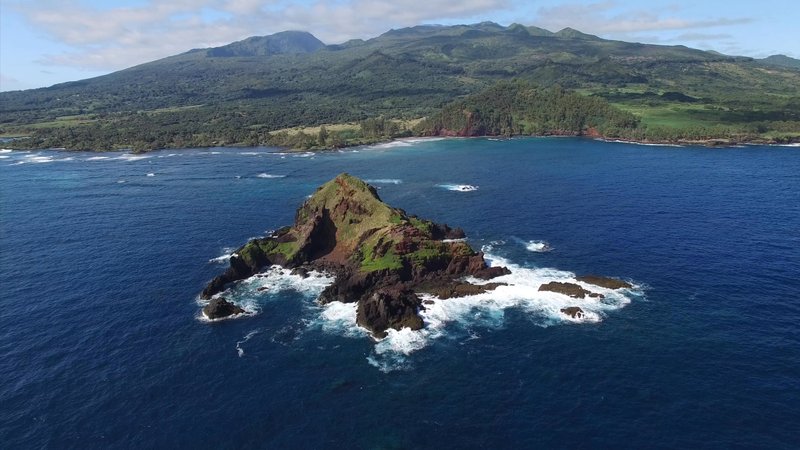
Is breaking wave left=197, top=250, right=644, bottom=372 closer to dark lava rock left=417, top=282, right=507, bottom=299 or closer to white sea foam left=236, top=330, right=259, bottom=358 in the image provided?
white sea foam left=236, top=330, right=259, bottom=358

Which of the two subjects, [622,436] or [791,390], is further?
[791,390]

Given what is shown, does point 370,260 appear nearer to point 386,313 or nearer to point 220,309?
point 386,313

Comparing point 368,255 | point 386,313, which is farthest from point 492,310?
point 368,255

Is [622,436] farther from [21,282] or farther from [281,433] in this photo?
[21,282]

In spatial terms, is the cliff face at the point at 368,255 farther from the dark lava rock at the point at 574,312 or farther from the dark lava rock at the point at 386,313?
the dark lava rock at the point at 574,312

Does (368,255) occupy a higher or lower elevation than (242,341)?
higher

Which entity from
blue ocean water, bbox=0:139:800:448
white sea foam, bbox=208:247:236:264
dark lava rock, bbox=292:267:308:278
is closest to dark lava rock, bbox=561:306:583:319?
blue ocean water, bbox=0:139:800:448

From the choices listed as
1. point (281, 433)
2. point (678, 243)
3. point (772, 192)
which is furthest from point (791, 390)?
point (772, 192)
